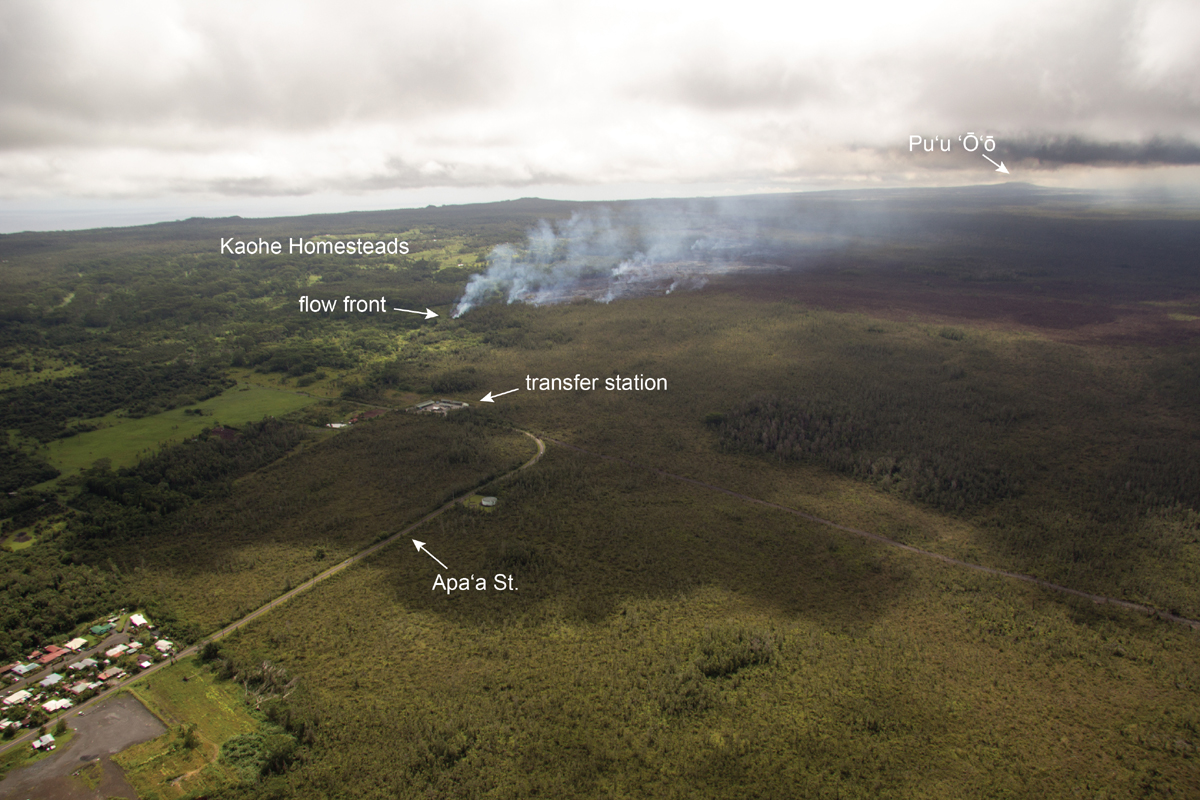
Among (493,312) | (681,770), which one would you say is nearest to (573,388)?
(493,312)

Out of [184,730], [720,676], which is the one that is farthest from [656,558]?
[184,730]

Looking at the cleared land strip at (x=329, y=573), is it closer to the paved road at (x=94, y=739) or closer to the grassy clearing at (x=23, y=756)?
the paved road at (x=94, y=739)

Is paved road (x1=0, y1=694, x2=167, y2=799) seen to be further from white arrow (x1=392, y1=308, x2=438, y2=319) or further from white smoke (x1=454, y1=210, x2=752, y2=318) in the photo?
white smoke (x1=454, y1=210, x2=752, y2=318)

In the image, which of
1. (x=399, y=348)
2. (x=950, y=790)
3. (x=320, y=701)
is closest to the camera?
(x=950, y=790)

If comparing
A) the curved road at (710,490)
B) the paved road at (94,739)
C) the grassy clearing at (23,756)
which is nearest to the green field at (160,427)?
the curved road at (710,490)

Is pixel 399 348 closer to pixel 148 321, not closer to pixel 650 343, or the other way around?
pixel 650 343
